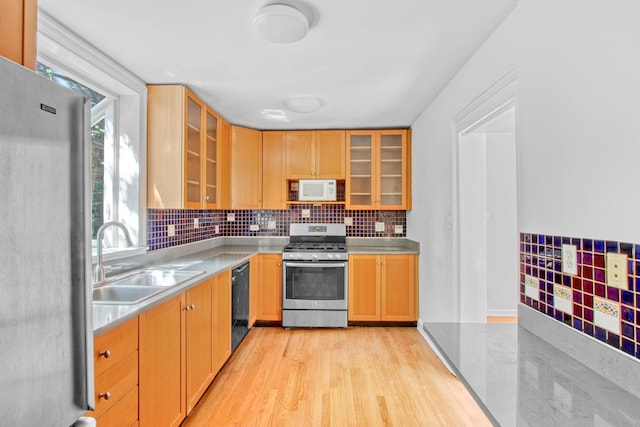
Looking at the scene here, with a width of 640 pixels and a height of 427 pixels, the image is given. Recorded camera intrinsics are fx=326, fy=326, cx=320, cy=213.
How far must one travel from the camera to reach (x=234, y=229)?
13.9 ft

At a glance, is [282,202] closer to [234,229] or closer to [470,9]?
[234,229]

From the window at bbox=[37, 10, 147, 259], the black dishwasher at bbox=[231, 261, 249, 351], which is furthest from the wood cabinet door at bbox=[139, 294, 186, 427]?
the black dishwasher at bbox=[231, 261, 249, 351]

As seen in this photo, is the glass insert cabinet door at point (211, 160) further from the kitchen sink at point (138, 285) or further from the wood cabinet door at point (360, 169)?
the wood cabinet door at point (360, 169)

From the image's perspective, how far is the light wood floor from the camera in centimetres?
205

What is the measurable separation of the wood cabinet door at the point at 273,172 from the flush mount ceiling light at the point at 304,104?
0.98m

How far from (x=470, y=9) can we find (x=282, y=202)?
2.81 meters

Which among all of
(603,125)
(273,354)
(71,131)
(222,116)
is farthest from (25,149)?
(222,116)

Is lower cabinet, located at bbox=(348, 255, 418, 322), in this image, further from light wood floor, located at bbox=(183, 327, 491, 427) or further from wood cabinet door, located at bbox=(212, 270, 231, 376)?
wood cabinet door, located at bbox=(212, 270, 231, 376)

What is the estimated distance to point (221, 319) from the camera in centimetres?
256

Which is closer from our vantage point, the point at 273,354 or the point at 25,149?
the point at 25,149

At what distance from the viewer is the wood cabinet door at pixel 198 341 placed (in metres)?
1.99

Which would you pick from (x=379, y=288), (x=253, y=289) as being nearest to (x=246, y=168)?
(x=253, y=289)

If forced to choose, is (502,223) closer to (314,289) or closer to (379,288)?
(379,288)

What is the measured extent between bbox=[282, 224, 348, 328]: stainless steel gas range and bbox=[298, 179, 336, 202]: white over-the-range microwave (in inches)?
26.0
